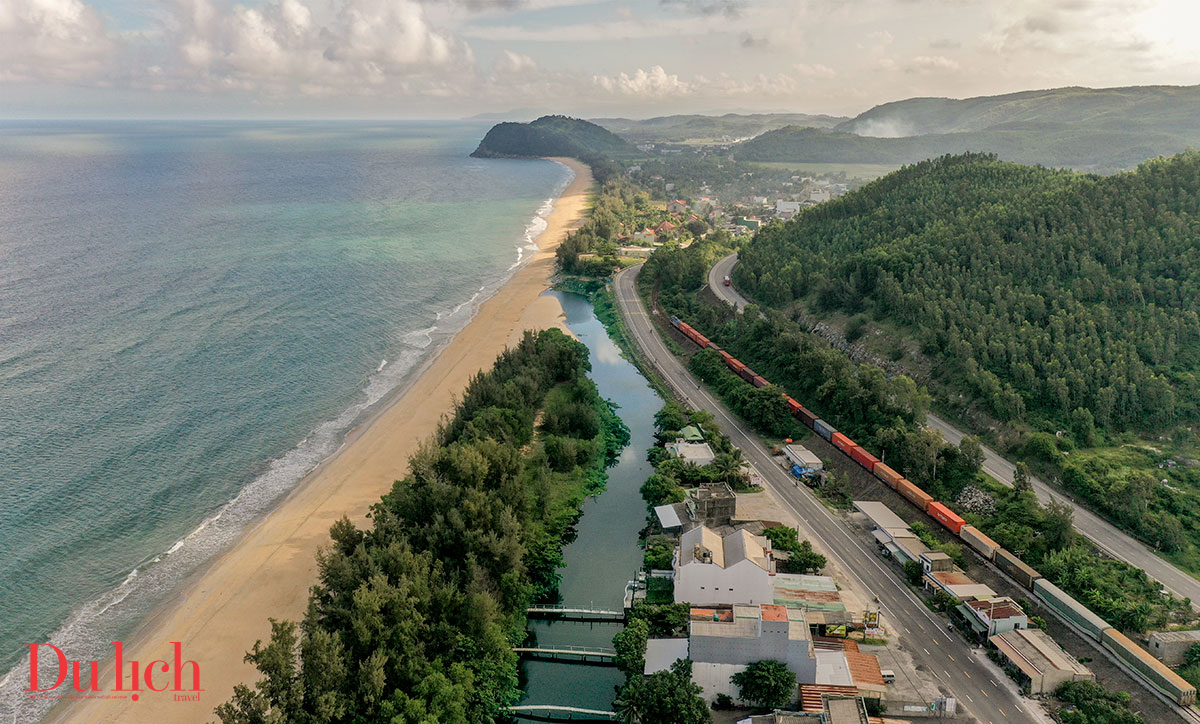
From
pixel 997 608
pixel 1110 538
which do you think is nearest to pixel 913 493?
pixel 1110 538

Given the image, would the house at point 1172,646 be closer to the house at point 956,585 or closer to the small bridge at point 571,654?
the house at point 956,585

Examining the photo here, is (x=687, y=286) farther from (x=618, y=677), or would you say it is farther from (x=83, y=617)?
(x=83, y=617)

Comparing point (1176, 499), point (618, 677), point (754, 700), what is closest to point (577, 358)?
point (618, 677)

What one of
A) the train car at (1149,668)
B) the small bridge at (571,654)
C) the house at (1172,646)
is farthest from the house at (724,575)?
the house at (1172,646)

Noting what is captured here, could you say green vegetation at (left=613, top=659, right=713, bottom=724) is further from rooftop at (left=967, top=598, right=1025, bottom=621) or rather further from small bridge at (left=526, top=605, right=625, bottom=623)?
rooftop at (left=967, top=598, right=1025, bottom=621)

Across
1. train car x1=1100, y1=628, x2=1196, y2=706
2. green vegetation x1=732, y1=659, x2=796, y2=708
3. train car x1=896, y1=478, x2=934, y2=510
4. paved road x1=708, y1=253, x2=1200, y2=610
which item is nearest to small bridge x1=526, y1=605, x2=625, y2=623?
green vegetation x1=732, y1=659, x2=796, y2=708

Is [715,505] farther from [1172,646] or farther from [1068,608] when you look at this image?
[1172,646]

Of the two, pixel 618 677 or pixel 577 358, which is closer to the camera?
pixel 618 677
